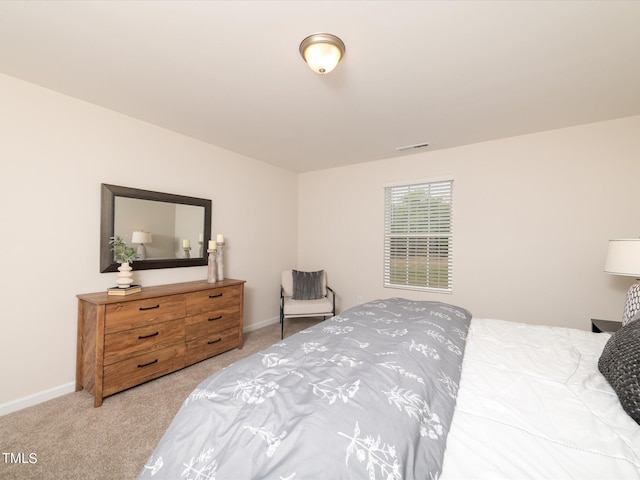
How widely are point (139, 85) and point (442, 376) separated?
2840 millimetres

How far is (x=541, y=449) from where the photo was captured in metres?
0.81

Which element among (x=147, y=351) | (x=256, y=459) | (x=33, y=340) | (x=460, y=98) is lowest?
(x=147, y=351)

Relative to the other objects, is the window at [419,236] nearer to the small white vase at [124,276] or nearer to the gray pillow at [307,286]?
the gray pillow at [307,286]

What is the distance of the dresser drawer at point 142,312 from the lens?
84.8 inches

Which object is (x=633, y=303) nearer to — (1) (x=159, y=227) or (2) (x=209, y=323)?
(2) (x=209, y=323)

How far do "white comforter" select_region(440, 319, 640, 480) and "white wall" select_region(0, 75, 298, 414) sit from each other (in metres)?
2.98

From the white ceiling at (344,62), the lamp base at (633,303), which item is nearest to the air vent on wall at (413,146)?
the white ceiling at (344,62)

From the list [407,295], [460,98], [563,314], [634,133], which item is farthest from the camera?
[407,295]

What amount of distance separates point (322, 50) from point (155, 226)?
7.81 ft

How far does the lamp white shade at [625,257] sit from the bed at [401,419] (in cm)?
113

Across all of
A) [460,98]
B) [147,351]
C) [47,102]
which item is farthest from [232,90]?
[147,351]

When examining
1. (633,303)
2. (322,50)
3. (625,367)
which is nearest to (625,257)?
(633,303)

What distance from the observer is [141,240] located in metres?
2.75

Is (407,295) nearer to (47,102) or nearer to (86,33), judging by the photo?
(86,33)
